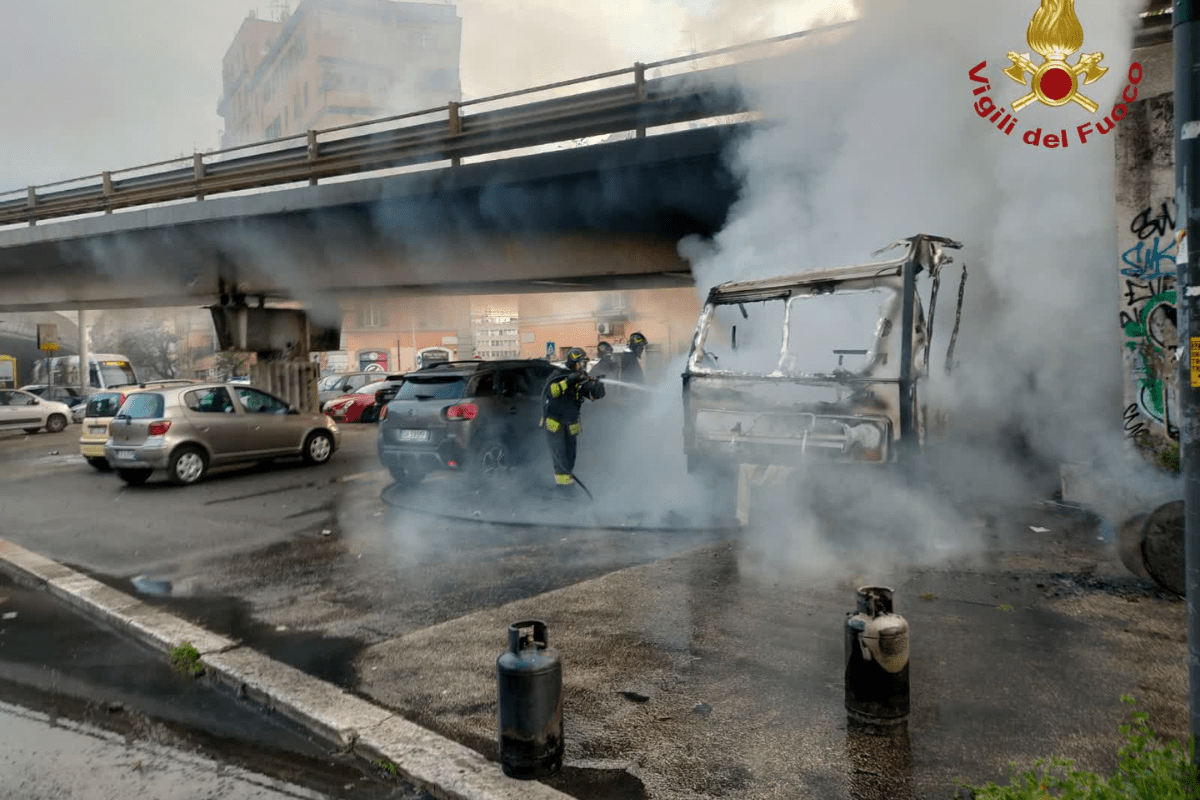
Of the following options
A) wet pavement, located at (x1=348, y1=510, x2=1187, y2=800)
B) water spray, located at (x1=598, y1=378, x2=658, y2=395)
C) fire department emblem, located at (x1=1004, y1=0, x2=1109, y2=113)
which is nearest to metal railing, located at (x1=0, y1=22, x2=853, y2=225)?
fire department emblem, located at (x1=1004, y1=0, x2=1109, y2=113)

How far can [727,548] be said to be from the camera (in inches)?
265

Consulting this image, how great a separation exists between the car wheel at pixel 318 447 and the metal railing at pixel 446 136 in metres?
4.76

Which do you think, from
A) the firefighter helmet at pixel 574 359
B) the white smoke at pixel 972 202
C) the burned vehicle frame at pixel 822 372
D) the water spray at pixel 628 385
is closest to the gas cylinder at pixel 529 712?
the burned vehicle frame at pixel 822 372

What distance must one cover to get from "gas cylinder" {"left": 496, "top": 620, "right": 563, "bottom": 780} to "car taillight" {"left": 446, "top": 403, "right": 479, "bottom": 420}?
20.3 feet

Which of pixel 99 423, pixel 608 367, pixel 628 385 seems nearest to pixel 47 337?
pixel 99 423

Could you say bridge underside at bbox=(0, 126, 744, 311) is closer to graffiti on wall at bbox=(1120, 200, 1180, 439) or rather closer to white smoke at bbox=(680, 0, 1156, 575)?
white smoke at bbox=(680, 0, 1156, 575)

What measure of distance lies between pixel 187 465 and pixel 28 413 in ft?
44.2

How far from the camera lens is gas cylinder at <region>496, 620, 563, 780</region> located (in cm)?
323

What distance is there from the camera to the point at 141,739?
149 inches

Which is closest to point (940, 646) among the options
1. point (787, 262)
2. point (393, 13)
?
point (787, 262)

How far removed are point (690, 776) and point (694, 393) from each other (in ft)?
15.1

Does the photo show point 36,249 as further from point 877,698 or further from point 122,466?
point 877,698

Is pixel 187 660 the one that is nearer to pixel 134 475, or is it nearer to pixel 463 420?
pixel 463 420

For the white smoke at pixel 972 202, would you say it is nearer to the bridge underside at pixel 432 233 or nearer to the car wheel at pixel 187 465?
the bridge underside at pixel 432 233
